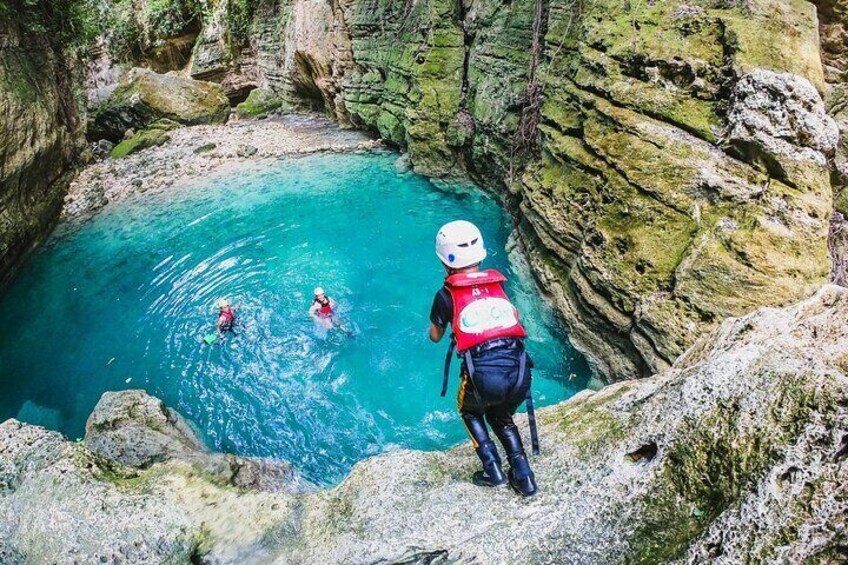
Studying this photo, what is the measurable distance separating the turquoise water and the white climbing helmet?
3720mm

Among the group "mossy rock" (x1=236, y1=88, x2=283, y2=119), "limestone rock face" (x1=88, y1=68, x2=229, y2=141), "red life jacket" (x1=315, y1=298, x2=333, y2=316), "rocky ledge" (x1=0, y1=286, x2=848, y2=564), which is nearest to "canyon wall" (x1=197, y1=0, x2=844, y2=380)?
"rocky ledge" (x1=0, y1=286, x2=848, y2=564)

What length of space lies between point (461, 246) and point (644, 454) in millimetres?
1844

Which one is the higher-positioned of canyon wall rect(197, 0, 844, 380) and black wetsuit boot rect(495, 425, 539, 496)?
canyon wall rect(197, 0, 844, 380)

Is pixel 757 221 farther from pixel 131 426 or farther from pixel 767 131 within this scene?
pixel 131 426

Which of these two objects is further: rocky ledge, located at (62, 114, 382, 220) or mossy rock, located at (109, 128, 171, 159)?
mossy rock, located at (109, 128, 171, 159)

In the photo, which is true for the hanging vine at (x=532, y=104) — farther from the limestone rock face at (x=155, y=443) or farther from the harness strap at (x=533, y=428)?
the limestone rock face at (x=155, y=443)

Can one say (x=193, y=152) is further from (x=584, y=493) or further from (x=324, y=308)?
(x=584, y=493)

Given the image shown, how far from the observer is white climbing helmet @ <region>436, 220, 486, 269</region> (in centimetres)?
360

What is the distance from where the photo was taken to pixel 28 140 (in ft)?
37.7

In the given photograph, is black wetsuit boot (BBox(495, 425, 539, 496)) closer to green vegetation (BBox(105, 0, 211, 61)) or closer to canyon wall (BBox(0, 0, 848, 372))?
canyon wall (BBox(0, 0, 848, 372))

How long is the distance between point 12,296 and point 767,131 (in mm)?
14545

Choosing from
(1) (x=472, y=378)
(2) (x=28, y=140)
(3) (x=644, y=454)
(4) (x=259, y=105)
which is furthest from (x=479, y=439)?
(4) (x=259, y=105)

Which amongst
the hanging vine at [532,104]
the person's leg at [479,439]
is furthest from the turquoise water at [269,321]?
the person's leg at [479,439]

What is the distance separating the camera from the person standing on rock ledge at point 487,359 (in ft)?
10.9
